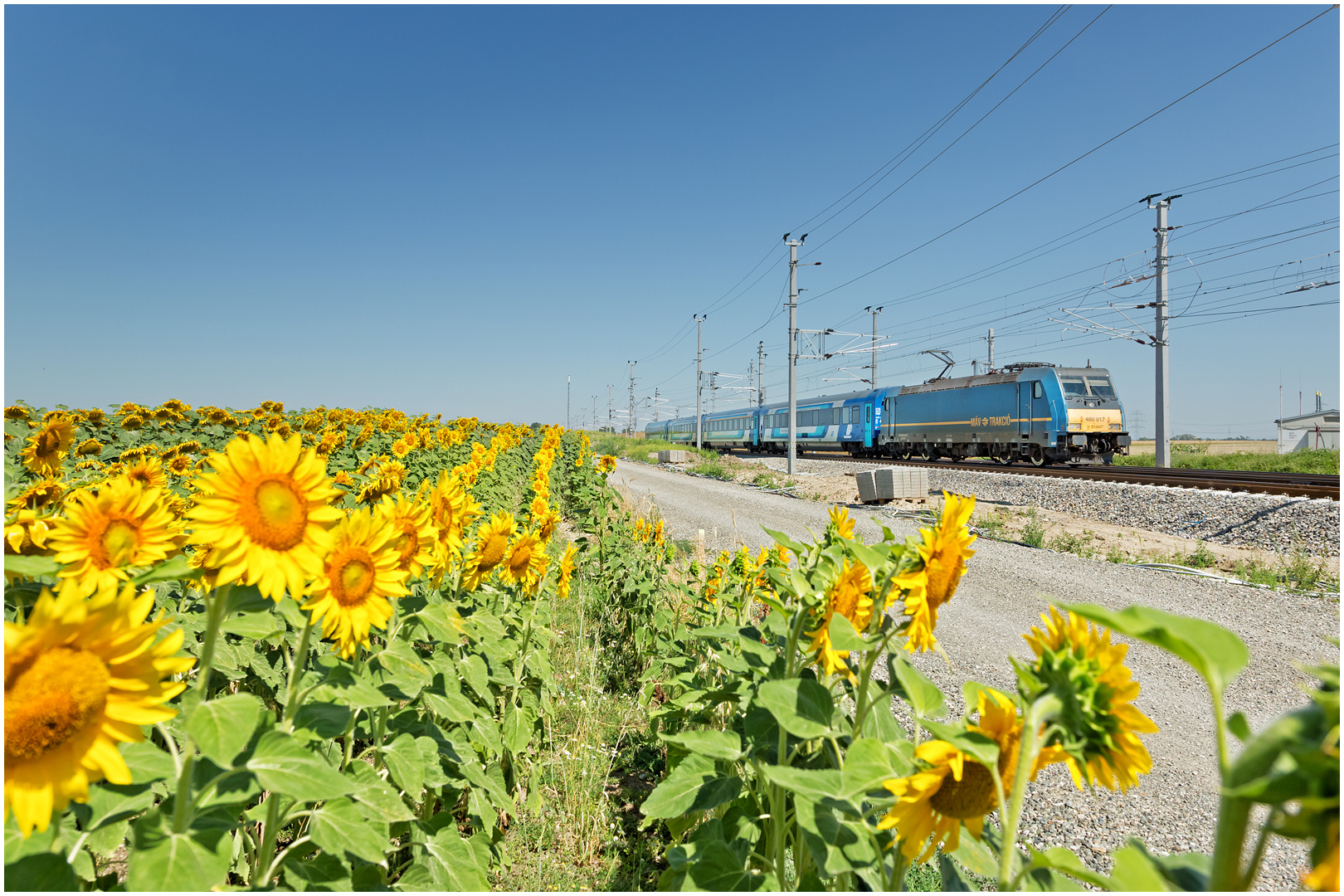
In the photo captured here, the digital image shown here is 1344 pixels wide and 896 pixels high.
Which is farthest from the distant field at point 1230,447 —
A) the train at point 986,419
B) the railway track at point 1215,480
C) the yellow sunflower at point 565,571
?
the yellow sunflower at point 565,571

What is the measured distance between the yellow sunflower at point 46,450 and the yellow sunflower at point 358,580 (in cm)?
243

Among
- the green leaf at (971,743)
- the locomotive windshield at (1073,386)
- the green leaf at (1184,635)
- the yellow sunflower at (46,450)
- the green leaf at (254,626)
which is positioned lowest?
the green leaf at (971,743)

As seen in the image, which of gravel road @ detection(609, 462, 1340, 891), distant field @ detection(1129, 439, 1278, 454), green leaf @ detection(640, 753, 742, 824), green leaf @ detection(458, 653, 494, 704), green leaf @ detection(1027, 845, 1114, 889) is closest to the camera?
green leaf @ detection(1027, 845, 1114, 889)

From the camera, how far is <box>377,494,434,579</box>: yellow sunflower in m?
1.53

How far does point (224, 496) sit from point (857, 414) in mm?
32846

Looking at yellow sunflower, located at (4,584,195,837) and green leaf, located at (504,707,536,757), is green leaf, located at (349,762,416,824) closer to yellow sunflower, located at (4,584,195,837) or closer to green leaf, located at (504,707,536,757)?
yellow sunflower, located at (4,584,195,837)

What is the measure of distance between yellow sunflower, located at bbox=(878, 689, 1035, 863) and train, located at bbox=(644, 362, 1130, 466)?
22.9 m

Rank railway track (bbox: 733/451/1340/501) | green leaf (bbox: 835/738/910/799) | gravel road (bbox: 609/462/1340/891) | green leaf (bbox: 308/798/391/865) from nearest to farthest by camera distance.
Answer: green leaf (bbox: 835/738/910/799)
green leaf (bbox: 308/798/391/865)
gravel road (bbox: 609/462/1340/891)
railway track (bbox: 733/451/1340/501)

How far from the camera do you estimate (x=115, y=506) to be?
1264mm

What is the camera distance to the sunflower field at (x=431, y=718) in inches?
28.4

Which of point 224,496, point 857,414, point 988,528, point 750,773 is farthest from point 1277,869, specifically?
point 857,414

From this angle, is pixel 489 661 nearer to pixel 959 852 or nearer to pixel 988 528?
pixel 959 852

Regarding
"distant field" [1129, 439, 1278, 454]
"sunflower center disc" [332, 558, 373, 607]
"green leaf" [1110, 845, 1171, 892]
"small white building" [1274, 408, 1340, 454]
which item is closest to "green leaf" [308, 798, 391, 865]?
"sunflower center disc" [332, 558, 373, 607]

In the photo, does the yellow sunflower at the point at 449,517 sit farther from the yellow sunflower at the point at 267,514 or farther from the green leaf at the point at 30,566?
the green leaf at the point at 30,566
